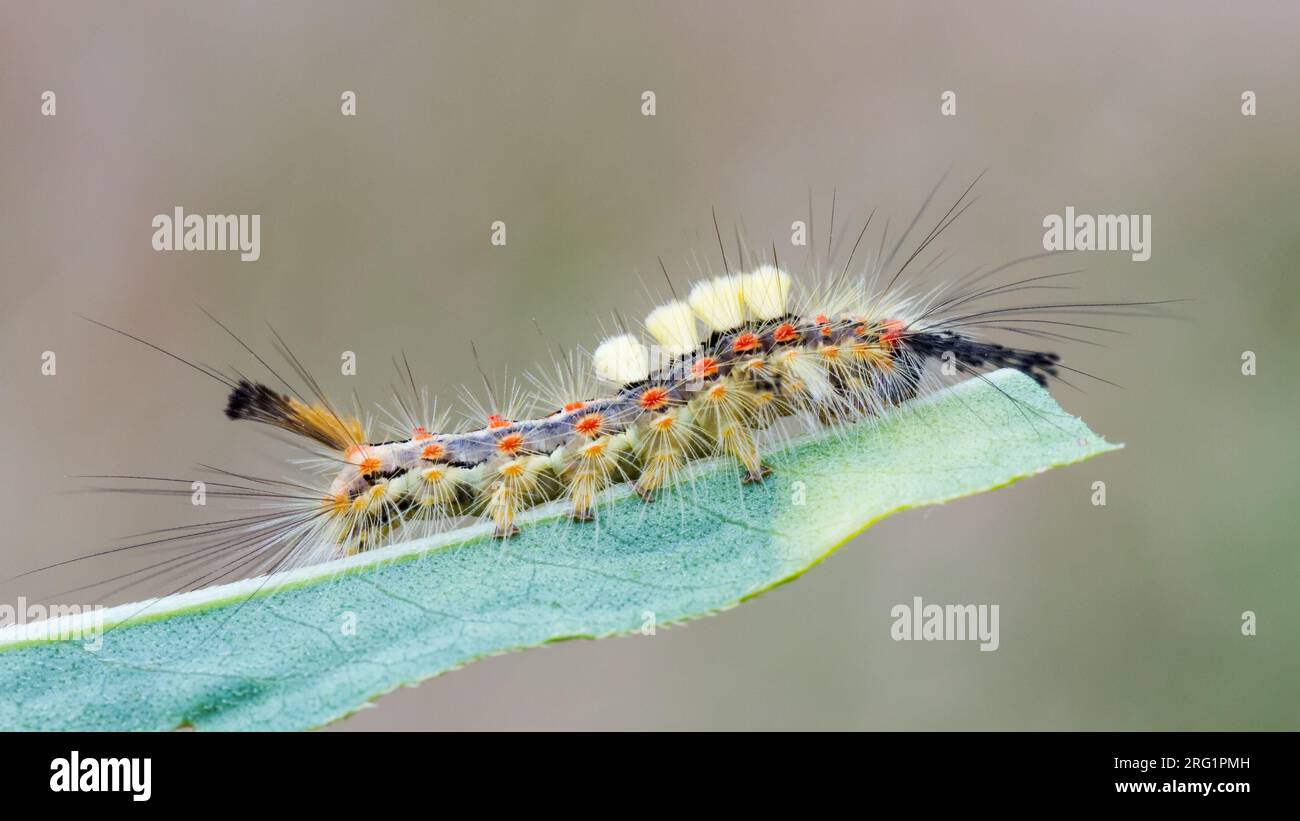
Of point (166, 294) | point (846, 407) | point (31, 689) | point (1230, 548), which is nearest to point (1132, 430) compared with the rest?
point (1230, 548)

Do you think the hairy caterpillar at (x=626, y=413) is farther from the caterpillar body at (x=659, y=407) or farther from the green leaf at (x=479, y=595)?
the green leaf at (x=479, y=595)

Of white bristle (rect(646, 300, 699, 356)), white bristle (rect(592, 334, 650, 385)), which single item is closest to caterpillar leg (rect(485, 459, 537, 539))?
white bristle (rect(592, 334, 650, 385))

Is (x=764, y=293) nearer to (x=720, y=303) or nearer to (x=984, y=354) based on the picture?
(x=720, y=303)

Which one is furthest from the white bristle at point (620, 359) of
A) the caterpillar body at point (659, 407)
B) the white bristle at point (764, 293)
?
the white bristle at point (764, 293)

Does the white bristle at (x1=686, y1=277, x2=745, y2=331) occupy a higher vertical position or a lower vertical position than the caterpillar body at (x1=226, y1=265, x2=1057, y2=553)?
higher

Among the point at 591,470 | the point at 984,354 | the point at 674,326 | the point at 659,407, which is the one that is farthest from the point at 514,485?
the point at 984,354

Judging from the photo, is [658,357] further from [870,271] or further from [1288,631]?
[1288,631]

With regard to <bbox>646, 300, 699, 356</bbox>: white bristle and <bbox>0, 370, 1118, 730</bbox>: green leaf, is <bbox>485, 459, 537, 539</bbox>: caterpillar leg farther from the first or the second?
<bbox>646, 300, 699, 356</bbox>: white bristle
